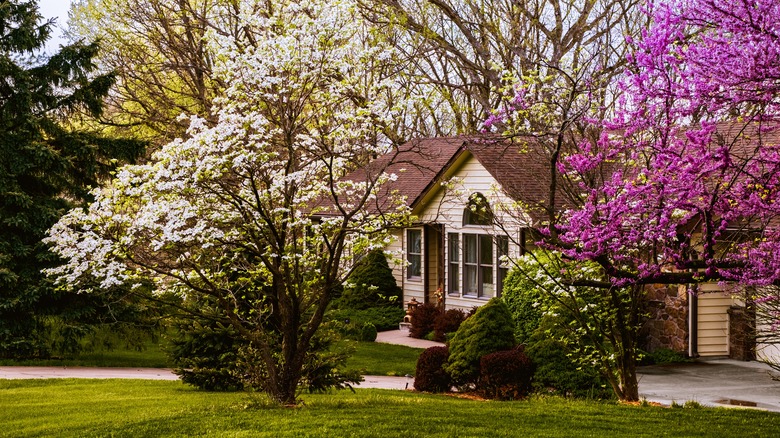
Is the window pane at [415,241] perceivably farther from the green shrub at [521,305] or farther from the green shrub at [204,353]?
the green shrub at [204,353]

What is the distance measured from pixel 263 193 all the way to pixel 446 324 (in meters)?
11.9

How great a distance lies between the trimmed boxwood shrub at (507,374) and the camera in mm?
14648

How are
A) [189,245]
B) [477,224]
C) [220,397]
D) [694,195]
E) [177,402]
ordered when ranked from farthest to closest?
[477,224] < [220,397] < [177,402] < [189,245] < [694,195]

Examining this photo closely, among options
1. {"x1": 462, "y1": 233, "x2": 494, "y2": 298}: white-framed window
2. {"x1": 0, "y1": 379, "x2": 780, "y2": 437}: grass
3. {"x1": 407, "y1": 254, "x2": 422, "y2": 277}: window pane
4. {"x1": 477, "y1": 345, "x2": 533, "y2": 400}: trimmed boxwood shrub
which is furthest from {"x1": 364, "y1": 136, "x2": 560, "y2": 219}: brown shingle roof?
{"x1": 0, "y1": 379, "x2": 780, "y2": 437}: grass

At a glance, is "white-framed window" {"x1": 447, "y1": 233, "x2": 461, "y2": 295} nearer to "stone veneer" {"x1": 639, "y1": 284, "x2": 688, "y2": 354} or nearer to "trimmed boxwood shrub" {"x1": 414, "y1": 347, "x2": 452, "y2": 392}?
"stone veneer" {"x1": 639, "y1": 284, "x2": 688, "y2": 354}

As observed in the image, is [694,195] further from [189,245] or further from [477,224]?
[477,224]

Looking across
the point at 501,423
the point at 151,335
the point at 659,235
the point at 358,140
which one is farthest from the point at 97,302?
the point at 659,235

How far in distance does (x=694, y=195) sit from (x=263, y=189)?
19.1 feet

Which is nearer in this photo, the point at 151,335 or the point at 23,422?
the point at 23,422

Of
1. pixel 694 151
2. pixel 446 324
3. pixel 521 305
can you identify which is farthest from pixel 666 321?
pixel 694 151

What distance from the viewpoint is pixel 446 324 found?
22484mm

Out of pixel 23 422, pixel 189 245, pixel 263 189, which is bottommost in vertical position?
pixel 23 422

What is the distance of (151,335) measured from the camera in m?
20.8

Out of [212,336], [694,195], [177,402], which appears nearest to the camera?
[694,195]
